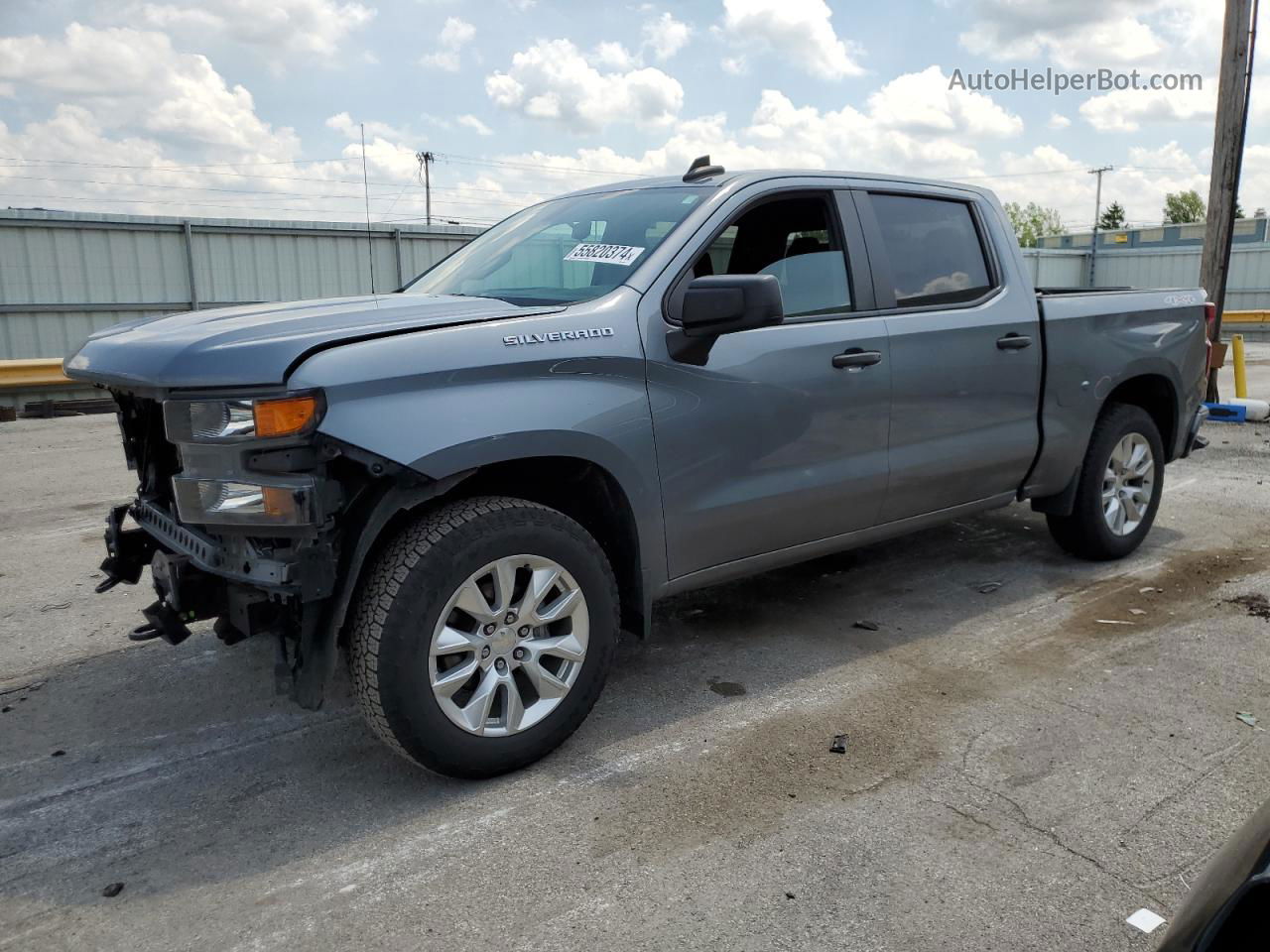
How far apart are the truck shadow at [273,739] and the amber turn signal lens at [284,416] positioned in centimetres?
116

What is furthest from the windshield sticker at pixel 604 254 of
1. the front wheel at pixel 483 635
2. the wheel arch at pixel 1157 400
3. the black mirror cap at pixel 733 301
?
the wheel arch at pixel 1157 400

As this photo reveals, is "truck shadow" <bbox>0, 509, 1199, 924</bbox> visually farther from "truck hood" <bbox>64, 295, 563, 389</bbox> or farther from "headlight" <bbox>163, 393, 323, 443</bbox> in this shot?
"truck hood" <bbox>64, 295, 563, 389</bbox>

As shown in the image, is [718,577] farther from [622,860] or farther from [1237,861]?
[1237,861]

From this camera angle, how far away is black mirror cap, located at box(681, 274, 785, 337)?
3297 millimetres

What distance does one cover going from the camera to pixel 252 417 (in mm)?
2754

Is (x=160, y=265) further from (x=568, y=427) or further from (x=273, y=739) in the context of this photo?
(x=568, y=427)

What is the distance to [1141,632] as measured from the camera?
173 inches

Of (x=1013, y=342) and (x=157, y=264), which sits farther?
(x=157, y=264)

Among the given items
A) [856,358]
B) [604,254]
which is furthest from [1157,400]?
[604,254]

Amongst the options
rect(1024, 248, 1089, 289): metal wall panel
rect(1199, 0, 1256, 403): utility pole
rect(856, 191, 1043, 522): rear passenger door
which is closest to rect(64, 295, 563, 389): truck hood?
rect(856, 191, 1043, 522): rear passenger door

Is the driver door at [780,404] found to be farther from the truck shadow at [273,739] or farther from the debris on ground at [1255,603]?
the debris on ground at [1255,603]

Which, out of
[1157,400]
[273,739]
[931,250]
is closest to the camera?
[273,739]

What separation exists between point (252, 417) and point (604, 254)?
1488 millimetres

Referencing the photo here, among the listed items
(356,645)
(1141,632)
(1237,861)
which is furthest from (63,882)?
(1141,632)
